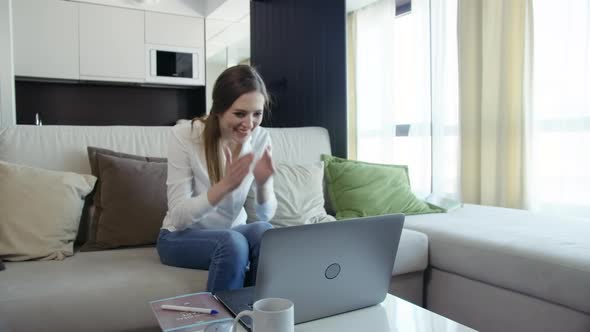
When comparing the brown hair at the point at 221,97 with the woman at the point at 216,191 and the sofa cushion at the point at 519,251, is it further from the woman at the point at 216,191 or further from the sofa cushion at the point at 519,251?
the sofa cushion at the point at 519,251

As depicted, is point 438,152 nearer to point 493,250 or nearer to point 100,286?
point 493,250

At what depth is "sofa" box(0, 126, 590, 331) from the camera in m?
1.29

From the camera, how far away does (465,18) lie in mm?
3184

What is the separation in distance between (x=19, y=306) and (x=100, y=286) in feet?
0.66

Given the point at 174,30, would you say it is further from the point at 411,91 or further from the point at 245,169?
the point at 245,169

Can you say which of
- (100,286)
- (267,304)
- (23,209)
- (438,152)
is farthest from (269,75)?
(267,304)

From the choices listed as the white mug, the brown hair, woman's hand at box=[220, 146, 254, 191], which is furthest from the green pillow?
the white mug

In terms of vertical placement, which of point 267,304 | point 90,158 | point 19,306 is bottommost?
point 19,306

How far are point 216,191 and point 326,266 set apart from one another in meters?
0.51

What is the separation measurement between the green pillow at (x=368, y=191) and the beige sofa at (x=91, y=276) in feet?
1.17

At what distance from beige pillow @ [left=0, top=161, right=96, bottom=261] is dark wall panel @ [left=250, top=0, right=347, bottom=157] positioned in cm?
150

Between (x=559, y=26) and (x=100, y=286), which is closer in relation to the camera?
(x=100, y=286)

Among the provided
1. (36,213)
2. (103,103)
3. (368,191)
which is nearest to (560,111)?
(368,191)

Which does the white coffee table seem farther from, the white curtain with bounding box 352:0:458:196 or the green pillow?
the white curtain with bounding box 352:0:458:196
